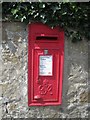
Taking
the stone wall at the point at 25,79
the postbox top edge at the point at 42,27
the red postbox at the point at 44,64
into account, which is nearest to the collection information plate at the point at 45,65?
the red postbox at the point at 44,64

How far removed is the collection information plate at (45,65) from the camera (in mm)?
4230

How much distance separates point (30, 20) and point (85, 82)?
3.99ft

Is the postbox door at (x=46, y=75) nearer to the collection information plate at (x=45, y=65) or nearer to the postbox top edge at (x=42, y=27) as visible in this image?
the collection information plate at (x=45, y=65)

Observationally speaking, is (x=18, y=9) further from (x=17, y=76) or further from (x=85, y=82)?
(x=85, y=82)

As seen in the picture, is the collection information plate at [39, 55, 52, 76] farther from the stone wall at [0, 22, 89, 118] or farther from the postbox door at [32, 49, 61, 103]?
the stone wall at [0, 22, 89, 118]

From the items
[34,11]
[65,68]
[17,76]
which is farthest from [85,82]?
[34,11]

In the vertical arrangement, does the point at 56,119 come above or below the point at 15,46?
below

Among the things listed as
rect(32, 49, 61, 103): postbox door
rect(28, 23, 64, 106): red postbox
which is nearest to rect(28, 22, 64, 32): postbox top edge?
rect(28, 23, 64, 106): red postbox

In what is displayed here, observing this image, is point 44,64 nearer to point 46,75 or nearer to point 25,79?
point 46,75

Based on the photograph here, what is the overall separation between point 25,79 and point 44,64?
35 centimetres

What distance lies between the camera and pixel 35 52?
421cm

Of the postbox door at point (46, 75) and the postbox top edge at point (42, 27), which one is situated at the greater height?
the postbox top edge at point (42, 27)

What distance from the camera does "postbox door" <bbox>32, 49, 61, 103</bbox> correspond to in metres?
4.22

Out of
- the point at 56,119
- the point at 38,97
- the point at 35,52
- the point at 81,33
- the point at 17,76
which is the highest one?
the point at 81,33
